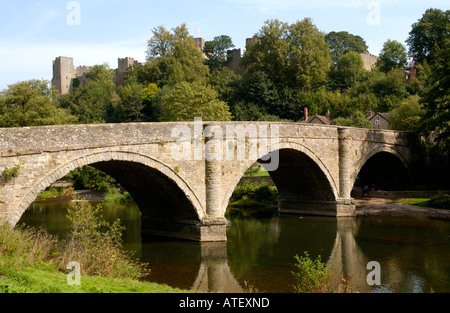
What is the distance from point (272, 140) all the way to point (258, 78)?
3169 centimetres

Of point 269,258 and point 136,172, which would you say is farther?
point 136,172

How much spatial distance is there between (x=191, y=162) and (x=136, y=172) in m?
2.15

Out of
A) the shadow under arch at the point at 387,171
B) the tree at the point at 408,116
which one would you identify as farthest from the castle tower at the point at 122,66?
the shadow under arch at the point at 387,171

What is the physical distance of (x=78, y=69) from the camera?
89.9 meters

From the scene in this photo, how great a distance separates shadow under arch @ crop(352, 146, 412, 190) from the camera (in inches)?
1259

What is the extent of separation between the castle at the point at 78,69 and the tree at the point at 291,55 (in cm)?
2041

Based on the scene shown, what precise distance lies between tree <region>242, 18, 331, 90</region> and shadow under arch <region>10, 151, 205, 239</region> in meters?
36.6

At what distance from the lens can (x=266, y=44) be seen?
5566cm

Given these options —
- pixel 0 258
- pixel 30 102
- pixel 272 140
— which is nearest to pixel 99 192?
pixel 30 102

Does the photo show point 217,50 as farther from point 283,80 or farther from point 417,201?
point 417,201

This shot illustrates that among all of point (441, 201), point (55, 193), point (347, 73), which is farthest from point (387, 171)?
point (347, 73)
